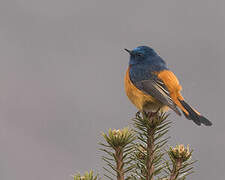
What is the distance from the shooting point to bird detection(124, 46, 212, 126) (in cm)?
301

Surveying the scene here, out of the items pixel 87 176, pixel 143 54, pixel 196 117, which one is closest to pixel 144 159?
pixel 87 176

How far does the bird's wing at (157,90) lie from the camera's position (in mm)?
3010

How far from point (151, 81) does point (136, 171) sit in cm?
165

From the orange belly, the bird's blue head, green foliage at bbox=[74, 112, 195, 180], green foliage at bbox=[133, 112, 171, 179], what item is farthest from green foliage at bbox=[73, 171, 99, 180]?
the bird's blue head

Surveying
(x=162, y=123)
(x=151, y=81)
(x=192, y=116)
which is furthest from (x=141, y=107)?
(x=162, y=123)

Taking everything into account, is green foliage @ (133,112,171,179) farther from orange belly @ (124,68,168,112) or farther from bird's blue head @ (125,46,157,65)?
bird's blue head @ (125,46,157,65)

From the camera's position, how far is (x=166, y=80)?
3338 mm

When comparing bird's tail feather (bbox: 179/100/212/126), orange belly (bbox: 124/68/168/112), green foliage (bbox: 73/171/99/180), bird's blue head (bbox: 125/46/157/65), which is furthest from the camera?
bird's blue head (bbox: 125/46/157/65)

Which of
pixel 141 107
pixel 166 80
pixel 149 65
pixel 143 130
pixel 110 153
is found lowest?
pixel 110 153

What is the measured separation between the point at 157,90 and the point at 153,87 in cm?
12

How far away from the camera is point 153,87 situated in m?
3.28

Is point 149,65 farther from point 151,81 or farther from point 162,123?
point 162,123

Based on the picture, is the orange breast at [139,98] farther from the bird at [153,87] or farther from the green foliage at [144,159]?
the green foliage at [144,159]

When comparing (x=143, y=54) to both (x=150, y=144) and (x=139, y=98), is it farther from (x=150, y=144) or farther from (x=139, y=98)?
(x=150, y=144)
